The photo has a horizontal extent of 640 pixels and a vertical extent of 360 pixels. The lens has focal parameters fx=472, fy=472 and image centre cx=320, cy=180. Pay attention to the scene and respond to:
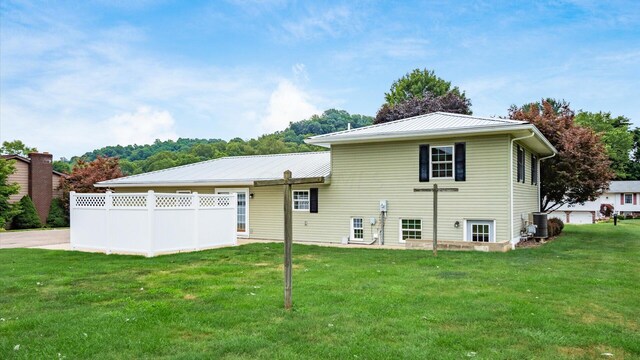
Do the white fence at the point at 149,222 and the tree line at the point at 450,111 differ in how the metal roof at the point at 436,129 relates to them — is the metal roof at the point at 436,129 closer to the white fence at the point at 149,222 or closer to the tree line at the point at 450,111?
the tree line at the point at 450,111

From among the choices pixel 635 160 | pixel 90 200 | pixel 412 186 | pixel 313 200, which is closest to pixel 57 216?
pixel 90 200

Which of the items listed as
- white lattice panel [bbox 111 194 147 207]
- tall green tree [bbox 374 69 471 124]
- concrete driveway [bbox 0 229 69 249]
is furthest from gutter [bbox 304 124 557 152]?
tall green tree [bbox 374 69 471 124]

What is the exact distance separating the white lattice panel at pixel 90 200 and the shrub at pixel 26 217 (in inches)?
634

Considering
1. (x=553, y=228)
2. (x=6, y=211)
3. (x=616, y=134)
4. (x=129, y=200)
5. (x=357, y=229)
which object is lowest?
(x=553, y=228)

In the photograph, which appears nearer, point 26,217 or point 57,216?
point 26,217

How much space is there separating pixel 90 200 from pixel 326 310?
10.1 meters

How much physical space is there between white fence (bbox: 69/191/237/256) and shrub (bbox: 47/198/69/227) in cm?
1709

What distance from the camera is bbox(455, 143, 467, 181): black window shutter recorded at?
13883 mm

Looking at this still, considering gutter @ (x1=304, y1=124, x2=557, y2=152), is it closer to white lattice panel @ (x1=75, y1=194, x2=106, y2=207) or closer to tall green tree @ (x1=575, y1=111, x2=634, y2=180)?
white lattice panel @ (x1=75, y1=194, x2=106, y2=207)

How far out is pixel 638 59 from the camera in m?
23.0

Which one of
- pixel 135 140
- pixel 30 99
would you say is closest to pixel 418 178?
pixel 30 99

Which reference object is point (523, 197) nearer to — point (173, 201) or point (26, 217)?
point (173, 201)

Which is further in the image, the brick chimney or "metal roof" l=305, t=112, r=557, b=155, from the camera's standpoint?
the brick chimney

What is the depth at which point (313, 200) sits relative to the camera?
16469 millimetres
